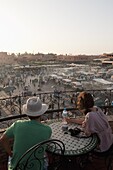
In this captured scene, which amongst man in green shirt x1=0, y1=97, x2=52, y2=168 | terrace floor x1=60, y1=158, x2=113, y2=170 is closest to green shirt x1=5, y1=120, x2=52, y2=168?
man in green shirt x1=0, y1=97, x2=52, y2=168

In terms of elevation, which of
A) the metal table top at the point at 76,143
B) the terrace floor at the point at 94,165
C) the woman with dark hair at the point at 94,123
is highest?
the woman with dark hair at the point at 94,123

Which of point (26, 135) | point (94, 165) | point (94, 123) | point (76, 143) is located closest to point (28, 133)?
point (26, 135)

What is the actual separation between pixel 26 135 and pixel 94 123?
0.98 m

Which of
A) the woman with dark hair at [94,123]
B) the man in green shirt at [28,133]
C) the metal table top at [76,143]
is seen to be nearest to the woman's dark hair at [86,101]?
the woman with dark hair at [94,123]

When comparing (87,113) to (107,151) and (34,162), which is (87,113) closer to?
(107,151)

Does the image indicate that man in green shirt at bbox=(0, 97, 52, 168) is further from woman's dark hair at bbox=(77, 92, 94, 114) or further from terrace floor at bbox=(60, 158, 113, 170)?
terrace floor at bbox=(60, 158, 113, 170)

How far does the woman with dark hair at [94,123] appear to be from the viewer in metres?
2.47

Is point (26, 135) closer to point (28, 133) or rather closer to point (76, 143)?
point (28, 133)

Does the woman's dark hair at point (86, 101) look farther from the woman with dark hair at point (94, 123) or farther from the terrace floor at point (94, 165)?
the terrace floor at point (94, 165)

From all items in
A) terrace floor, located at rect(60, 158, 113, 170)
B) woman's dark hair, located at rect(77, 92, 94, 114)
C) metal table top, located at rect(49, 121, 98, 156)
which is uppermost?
woman's dark hair, located at rect(77, 92, 94, 114)

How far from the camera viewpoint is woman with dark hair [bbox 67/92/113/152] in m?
2.47

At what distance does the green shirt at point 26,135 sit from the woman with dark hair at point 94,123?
775 mm

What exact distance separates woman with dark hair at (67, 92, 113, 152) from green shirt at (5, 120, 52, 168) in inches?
30.5

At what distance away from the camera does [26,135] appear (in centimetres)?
178
